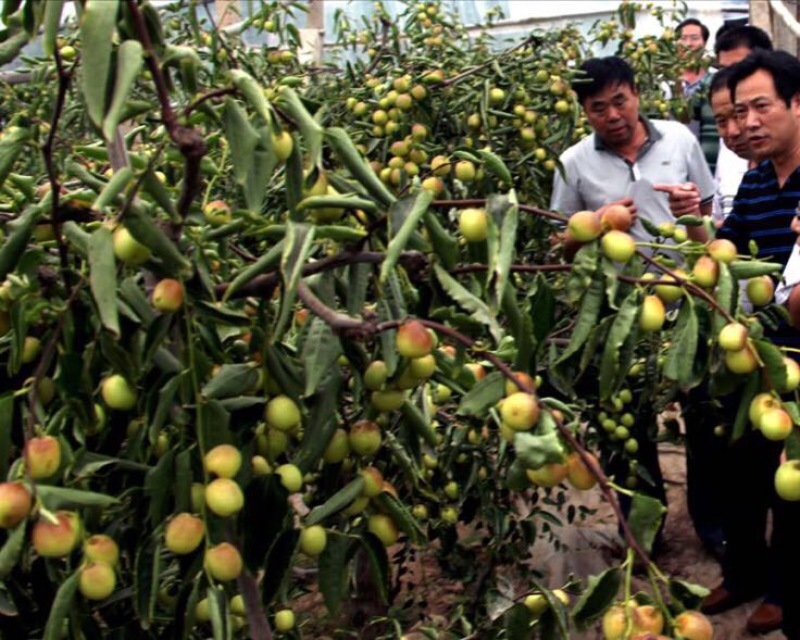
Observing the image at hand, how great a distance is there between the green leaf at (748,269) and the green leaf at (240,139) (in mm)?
521

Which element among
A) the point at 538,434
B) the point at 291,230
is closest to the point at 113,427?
the point at 291,230

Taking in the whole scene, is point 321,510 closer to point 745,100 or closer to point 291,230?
point 291,230

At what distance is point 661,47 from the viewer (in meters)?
4.32

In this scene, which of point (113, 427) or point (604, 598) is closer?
point (604, 598)

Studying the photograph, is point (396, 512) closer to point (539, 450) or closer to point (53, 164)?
point (539, 450)

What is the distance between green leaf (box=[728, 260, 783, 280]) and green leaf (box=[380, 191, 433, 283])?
359mm

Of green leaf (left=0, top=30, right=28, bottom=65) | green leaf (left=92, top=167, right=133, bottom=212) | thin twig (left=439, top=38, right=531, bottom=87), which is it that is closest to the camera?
green leaf (left=92, top=167, right=133, bottom=212)

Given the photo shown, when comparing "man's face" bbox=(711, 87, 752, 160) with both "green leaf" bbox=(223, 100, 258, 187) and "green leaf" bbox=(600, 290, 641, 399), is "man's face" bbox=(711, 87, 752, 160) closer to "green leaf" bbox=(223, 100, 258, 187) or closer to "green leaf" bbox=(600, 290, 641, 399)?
"green leaf" bbox=(600, 290, 641, 399)

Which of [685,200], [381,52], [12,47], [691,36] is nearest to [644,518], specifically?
[12,47]

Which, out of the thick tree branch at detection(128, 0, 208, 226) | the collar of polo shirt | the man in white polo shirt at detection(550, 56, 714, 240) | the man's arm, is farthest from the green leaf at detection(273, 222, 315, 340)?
the collar of polo shirt

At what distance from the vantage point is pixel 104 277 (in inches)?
37.5

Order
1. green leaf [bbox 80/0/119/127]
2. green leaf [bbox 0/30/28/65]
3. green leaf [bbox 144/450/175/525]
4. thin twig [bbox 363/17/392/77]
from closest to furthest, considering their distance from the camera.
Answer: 1. green leaf [bbox 80/0/119/127]
2. green leaf [bbox 144/450/175/525]
3. green leaf [bbox 0/30/28/65]
4. thin twig [bbox 363/17/392/77]

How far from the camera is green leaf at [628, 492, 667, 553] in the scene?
40.6 inches

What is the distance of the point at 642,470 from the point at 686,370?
1547 millimetres
